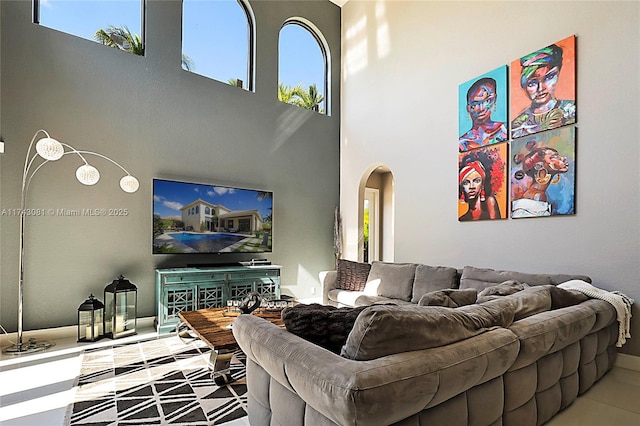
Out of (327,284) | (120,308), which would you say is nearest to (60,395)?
(120,308)

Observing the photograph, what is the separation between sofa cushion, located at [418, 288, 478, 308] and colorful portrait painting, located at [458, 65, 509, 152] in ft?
8.49

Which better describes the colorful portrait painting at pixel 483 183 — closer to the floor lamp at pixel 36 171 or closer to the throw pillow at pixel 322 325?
the throw pillow at pixel 322 325

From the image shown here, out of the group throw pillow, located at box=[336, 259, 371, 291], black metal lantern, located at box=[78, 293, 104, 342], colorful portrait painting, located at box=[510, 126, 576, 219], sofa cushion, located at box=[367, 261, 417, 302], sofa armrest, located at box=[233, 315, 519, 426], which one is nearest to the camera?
sofa armrest, located at box=[233, 315, 519, 426]

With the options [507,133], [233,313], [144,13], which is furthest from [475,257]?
[144,13]

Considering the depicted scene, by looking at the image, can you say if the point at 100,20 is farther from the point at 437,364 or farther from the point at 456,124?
the point at 437,364

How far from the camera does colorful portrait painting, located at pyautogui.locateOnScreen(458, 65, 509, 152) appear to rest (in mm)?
4023

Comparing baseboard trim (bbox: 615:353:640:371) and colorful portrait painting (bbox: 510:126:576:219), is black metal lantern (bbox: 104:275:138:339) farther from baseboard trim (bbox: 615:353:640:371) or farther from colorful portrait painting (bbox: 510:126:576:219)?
baseboard trim (bbox: 615:353:640:371)

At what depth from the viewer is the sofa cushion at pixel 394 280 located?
409cm

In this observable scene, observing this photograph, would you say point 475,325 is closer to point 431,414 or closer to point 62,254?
point 431,414

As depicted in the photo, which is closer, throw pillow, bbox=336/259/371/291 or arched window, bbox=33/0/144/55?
arched window, bbox=33/0/144/55

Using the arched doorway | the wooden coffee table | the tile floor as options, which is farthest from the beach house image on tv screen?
the arched doorway

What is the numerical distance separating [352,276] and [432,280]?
3.71 feet

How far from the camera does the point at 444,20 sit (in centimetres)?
468

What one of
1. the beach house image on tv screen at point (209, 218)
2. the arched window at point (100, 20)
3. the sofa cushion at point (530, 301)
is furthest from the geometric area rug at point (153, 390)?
the arched window at point (100, 20)
